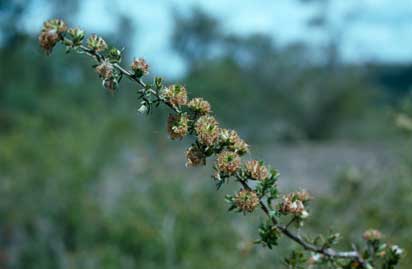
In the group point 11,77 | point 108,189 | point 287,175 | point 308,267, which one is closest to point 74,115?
point 108,189

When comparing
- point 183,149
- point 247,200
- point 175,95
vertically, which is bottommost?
point 247,200

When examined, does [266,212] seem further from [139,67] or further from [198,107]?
[139,67]

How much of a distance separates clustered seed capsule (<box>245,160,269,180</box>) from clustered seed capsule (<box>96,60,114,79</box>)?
295 mm

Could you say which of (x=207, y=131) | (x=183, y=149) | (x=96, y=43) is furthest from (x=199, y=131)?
(x=183, y=149)

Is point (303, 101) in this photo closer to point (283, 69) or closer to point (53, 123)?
point (283, 69)

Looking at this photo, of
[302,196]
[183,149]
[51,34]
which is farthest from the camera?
[183,149]

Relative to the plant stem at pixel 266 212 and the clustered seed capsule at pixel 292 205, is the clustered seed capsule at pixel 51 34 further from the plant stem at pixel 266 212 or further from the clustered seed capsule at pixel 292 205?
the clustered seed capsule at pixel 292 205

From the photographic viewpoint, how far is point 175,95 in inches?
47.6

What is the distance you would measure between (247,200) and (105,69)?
33cm

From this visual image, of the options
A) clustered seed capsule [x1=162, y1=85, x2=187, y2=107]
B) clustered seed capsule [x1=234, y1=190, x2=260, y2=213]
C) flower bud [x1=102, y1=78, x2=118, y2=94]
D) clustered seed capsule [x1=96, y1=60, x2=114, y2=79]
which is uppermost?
clustered seed capsule [x1=162, y1=85, x2=187, y2=107]

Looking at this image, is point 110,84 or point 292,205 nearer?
point 110,84

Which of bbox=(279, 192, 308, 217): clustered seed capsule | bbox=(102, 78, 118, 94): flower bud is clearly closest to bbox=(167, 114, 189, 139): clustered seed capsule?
bbox=(102, 78, 118, 94): flower bud

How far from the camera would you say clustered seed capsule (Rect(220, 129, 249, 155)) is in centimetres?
123

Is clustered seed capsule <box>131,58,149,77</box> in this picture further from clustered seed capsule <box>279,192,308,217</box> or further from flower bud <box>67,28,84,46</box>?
clustered seed capsule <box>279,192,308,217</box>
